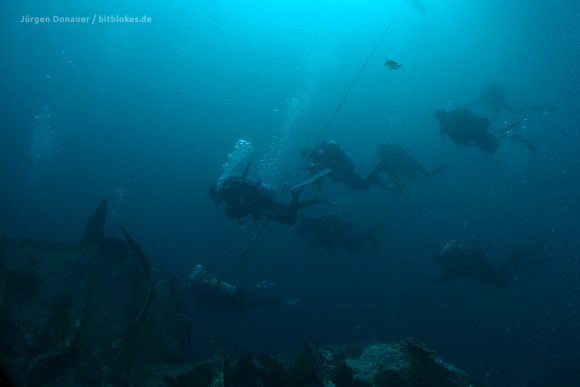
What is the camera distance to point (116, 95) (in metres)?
39.7

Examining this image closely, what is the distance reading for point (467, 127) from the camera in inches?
341

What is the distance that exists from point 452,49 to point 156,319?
122 feet

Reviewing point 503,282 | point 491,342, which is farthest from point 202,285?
point 491,342

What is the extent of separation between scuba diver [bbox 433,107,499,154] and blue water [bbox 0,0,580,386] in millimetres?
2815

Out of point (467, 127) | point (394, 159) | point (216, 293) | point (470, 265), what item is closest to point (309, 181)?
point (216, 293)

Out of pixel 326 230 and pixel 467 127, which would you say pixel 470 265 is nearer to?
pixel 467 127

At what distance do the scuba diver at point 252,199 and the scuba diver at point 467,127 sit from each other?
3.79m

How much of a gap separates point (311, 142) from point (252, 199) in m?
21.9

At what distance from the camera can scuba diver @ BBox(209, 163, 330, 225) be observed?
24.3ft

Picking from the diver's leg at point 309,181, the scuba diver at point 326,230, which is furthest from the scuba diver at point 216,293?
the scuba diver at point 326,230

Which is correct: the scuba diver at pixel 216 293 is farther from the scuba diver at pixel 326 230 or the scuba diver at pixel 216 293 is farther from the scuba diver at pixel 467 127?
the scuba diver at pixel 467 127

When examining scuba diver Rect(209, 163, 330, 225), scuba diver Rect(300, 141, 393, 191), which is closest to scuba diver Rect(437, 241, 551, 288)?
scuba diver Rect(300, 141, 393, 191)

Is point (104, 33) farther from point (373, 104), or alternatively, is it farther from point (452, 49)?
point (452, 49)

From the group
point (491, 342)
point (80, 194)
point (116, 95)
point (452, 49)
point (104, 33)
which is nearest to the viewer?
point (491, 342)
